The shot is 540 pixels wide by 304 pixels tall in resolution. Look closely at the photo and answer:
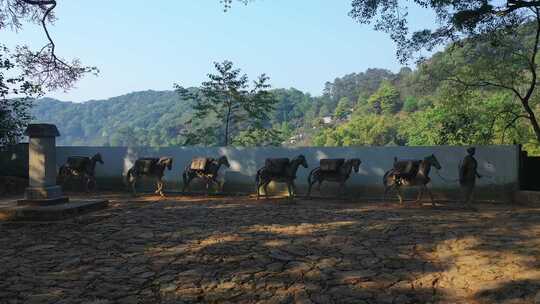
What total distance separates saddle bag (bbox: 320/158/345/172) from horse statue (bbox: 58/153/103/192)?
9.09 meters

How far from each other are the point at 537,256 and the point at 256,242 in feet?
13.8

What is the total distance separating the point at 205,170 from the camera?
14078mm

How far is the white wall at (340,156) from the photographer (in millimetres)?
11641

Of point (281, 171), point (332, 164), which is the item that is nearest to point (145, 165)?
point (281, 171)

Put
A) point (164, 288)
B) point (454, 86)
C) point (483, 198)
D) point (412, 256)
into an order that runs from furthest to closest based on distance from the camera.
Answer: point (454, 86), point (483, 198), point (412, 256), point (164, 288)

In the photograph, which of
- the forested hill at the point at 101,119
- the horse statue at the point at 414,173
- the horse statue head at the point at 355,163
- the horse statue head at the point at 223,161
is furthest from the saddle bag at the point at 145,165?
the forested hill at the point at 101,119

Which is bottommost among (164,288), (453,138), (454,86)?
(164,288)

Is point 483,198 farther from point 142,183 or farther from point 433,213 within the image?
point 142,183

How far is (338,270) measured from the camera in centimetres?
545

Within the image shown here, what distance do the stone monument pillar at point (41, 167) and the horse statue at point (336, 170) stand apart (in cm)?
731

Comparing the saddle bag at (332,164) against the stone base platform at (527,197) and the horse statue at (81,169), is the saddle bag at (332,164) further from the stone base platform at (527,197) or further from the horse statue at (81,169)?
the horse statue at (81,169)

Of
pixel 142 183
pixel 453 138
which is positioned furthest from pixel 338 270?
pixel 453 138

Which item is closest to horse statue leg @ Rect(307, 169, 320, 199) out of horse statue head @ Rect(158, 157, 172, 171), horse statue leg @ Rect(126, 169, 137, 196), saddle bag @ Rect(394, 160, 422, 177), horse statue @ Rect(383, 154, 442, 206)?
horse statue @ Rect(383, 154, 442, 206)

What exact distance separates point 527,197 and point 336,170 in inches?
202
